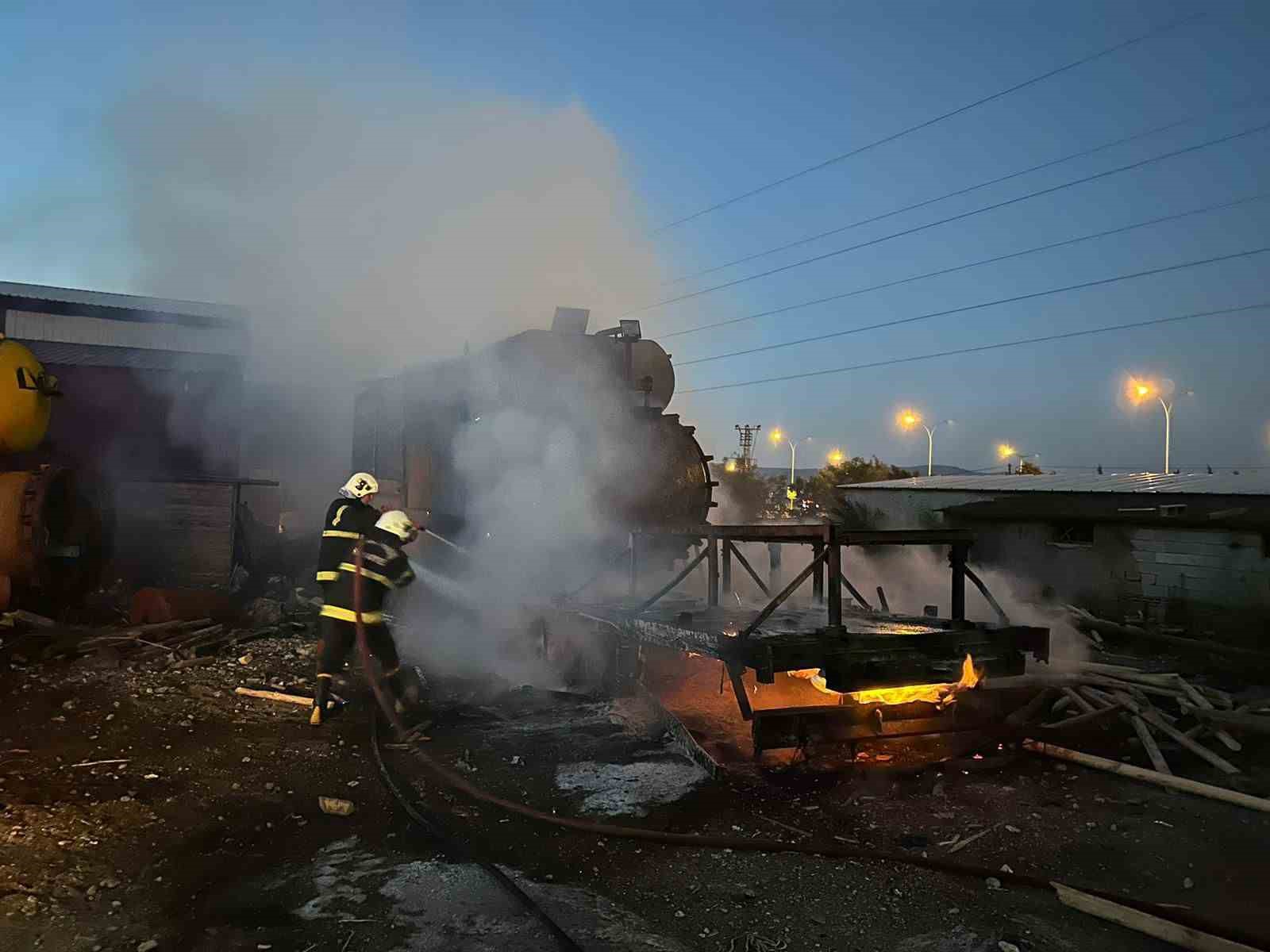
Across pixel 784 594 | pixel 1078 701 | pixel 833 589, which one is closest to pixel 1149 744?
pixel 1078 701

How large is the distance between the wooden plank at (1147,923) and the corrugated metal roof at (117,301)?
1723cm

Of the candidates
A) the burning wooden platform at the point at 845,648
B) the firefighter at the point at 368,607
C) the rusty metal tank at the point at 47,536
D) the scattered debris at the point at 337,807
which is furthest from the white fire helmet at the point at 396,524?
the rusty metal tank at the point at 47,536

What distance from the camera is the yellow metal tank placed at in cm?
940

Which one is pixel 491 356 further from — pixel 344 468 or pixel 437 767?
pixel 344 468

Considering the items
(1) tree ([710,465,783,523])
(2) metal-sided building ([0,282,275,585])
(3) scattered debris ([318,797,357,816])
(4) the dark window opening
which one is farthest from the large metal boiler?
(1) tree ([710,465,783,523])

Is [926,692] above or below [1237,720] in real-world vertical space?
above

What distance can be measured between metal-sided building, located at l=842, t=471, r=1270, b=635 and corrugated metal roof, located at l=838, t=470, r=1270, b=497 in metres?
0.04

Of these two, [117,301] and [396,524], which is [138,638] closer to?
[396,524]

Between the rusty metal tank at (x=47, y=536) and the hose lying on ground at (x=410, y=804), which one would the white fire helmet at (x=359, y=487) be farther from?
the rusty metal tank at (x=47, y=536)

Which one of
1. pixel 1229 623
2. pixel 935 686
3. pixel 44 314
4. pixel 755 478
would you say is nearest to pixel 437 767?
pixel 935 686

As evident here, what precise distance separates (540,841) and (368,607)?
2.86 m

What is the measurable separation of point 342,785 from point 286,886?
144 centimetres

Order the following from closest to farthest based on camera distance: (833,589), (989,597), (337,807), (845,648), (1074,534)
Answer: (337,807) → (845,648) → (833,589) → (989,597) → (1074,534)

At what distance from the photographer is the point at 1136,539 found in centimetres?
1405
